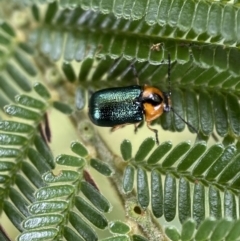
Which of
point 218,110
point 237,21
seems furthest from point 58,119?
point 237,21

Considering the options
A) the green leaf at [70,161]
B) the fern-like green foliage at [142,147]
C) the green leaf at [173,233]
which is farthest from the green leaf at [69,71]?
the green leaf at [173,233]

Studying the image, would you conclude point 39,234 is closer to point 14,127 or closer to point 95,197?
point 95,197

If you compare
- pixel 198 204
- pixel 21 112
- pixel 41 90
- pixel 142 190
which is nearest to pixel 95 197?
pixel 142 190

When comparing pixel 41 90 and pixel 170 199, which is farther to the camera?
pixel 41 90

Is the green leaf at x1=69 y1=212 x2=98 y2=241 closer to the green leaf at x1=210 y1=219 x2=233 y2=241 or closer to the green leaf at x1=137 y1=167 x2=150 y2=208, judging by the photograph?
the green leaf at x1=137 y1=167 x2=150 y2=208

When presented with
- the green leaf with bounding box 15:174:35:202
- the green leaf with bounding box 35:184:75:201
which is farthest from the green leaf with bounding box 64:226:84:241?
the green leaf with bounding box 15:174:35:202

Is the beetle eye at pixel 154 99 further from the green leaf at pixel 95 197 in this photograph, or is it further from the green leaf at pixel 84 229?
the green leaf at pixel 84 229
